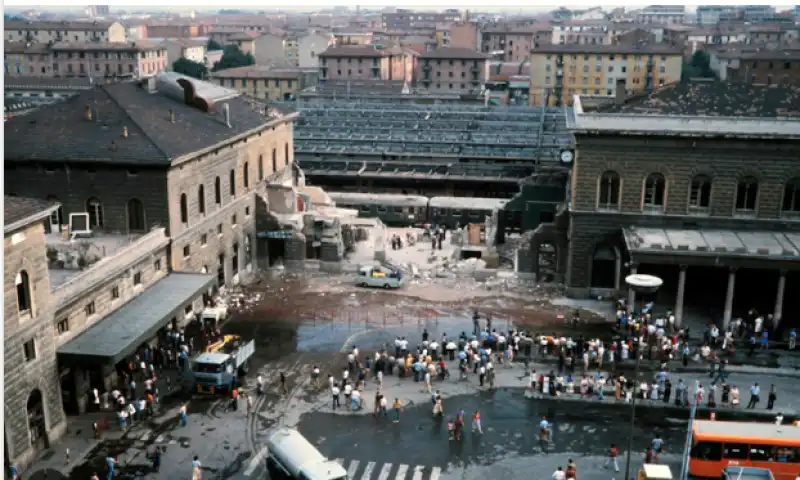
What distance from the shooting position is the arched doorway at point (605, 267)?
50.7 meters

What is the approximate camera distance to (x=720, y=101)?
51.2m

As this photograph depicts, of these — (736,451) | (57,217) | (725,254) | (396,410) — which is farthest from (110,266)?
(725,254)

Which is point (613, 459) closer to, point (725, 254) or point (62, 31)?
point (725, 254)

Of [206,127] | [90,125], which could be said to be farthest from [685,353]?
[90,125]

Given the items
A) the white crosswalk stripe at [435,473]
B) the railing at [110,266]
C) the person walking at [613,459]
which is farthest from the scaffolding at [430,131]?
the white crosswalk stripe at [435,473]

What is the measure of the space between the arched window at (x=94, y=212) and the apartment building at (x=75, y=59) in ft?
379

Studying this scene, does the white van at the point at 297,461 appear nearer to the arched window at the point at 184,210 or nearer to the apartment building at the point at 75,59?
the arched window at the point at 184,210

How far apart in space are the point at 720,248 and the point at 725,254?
0.45 m

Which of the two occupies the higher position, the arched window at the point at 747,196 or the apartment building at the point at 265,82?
the apartment building at the point at 265,82

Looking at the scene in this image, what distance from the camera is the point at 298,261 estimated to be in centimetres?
5781

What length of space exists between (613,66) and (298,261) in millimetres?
90788

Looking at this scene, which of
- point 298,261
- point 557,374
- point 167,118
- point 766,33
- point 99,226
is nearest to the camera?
point 557,374

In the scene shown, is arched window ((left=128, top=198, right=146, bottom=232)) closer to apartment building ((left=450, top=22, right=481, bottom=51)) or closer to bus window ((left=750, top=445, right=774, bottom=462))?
bus window ((left=750, top=445, right=774, bottom=462))

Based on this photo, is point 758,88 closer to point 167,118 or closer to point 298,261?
point 298,261
